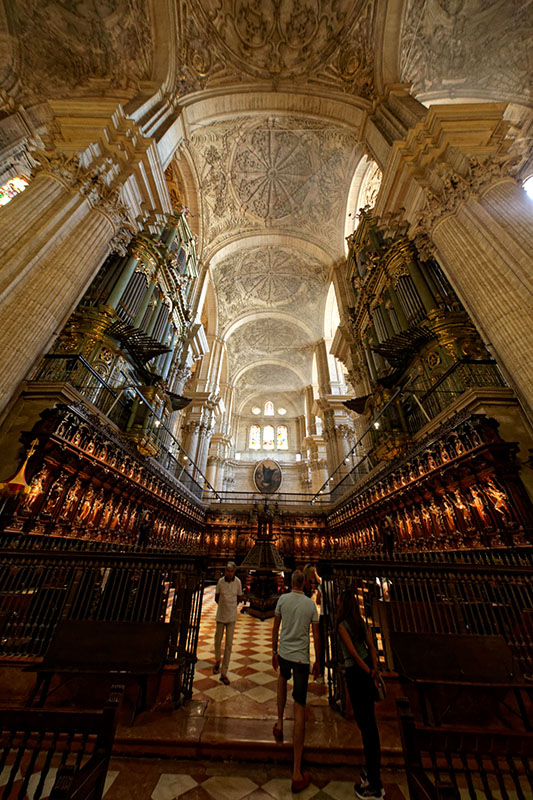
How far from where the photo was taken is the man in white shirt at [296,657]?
1.80m

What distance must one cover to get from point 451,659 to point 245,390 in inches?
1041

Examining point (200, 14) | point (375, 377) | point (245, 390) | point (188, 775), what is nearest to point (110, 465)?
point (188, 775)

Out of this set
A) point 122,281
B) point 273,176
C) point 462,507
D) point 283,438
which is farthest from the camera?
point 283,438

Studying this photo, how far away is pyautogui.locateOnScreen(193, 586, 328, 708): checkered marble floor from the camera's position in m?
2.65

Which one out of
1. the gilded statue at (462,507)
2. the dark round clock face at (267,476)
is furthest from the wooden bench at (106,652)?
the dark round clock face at (267,476)

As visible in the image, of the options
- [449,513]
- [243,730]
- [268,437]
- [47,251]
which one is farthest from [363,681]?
[268,437]

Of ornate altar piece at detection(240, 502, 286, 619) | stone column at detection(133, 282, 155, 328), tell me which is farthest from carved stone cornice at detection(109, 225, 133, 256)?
ornate altar piece at detection(240, 502, 286, 619)

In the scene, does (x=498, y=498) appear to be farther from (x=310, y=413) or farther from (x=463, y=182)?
(x=310, y=413)

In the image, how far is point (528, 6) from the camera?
9.63m

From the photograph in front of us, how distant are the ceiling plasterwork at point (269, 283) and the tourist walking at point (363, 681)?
19.3 m

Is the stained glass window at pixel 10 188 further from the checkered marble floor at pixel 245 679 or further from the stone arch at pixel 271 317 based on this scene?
the checkered marble floor at pixel 245 679

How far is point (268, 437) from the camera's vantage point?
27.0 m

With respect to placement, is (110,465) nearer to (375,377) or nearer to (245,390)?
(375,377)

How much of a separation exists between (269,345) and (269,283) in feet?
18.9
